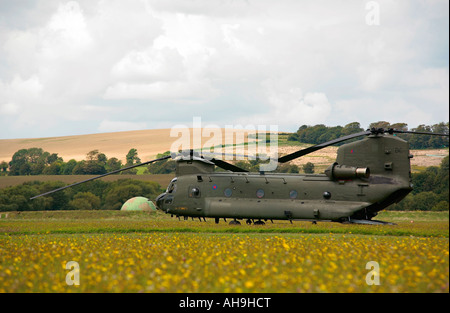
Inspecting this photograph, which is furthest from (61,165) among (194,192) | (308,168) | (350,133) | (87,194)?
(194,192)

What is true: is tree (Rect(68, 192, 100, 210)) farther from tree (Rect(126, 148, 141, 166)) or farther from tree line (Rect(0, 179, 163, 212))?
tree (Rect(126, 148, 141, 166))

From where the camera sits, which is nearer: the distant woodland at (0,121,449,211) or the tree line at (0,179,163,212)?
the distant woodland at (0,121,449,211)

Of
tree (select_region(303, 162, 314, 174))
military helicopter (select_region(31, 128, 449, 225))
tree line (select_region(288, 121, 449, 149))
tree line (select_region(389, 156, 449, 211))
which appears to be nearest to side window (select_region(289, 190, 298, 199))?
military helicopter (select_region(31, 128, 449, 225))

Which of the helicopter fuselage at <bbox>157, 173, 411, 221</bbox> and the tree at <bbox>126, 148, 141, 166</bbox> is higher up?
the tree at <bbox>126, 148, 141, 166</bbox>

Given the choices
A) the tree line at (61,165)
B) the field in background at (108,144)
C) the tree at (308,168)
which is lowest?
the tree at (308,168)

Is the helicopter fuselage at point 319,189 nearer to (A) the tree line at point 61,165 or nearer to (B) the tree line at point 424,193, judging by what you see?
(B) the tree line at point 424,193

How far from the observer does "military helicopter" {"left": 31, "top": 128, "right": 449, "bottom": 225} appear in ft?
102

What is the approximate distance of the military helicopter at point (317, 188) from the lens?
3120 cm

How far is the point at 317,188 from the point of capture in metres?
32.6

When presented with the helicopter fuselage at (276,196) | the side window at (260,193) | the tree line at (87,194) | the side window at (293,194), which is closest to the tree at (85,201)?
the tree line at (87,194)

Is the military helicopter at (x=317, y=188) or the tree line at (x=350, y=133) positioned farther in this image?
the tree line at (x=350, y=133)

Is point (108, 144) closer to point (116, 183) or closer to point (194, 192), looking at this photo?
point (116, 183)
